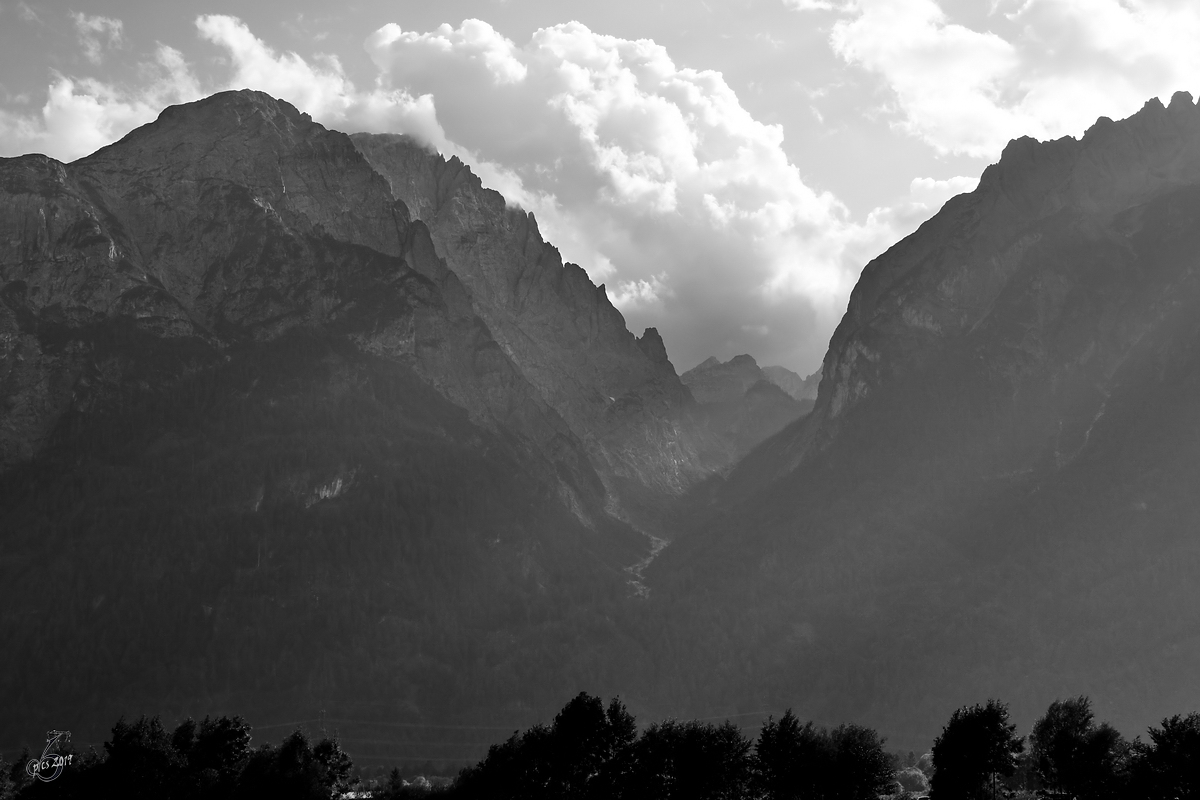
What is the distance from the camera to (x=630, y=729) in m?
162

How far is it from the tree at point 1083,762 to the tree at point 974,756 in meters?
4.34

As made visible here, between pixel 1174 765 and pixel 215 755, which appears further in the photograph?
pixel 215 755

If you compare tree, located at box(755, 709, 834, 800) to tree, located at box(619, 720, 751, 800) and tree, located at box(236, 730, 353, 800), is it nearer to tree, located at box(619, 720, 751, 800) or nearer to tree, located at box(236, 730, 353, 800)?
tree, located at box(619, 720, 751, 800)

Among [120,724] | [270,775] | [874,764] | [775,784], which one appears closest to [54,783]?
[120,724]

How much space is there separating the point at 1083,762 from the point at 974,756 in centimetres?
1177

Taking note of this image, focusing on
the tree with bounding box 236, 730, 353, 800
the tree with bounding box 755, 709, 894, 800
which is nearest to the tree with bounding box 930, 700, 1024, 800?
the tree with bounding box 755, 709, 894, 800

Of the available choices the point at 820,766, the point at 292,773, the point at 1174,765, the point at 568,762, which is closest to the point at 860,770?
the point at 820,766

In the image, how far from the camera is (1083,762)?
452 ft

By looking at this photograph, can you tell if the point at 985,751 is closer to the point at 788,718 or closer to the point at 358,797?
the point at 788,718

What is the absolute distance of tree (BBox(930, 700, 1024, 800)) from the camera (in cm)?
13900

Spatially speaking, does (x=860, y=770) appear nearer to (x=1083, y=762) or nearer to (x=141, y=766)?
(x=1083, y=762)

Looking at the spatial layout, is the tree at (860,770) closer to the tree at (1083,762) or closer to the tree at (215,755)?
the tree at (1083,762)

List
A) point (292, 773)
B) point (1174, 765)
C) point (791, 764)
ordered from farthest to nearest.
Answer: point (292, 773), point (791, 764), point (1174, 765)

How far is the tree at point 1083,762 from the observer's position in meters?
135
